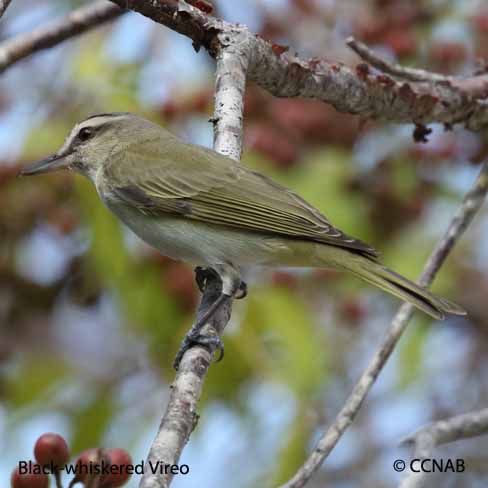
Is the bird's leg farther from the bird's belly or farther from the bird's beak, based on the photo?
the bird's beak

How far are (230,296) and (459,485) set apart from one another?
10.00ft

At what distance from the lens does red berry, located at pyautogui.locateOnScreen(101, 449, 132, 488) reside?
2564 mm

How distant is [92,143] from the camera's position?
462cm

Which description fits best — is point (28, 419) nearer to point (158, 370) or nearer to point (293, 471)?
point (158, 370)

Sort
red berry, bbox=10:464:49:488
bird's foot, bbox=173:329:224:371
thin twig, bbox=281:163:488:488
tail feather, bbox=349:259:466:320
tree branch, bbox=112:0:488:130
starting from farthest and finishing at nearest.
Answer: tail feather, bbox=349:259:466:320, tree branch, bbox=112:0:488:130, bird's foot, bbox=173:329:224:371, thin twig, bbox=281:163:488:488, red berry, bbox=10:464:49:488

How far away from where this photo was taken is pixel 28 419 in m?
5.26

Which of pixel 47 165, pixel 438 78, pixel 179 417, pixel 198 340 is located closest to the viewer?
pixel 179 417

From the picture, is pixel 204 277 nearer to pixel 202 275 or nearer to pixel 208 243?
pixel 202 275

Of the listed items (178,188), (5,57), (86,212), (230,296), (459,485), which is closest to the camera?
(230,296)

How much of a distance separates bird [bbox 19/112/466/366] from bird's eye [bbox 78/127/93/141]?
1 cm

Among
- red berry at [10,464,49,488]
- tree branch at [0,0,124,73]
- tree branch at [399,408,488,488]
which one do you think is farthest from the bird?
red berry at [10,464,49,488]

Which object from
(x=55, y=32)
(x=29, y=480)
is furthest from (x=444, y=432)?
(x=55, y=32)

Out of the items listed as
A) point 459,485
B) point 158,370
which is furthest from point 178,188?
point 459,485

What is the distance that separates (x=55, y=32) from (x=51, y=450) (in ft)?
6.94
